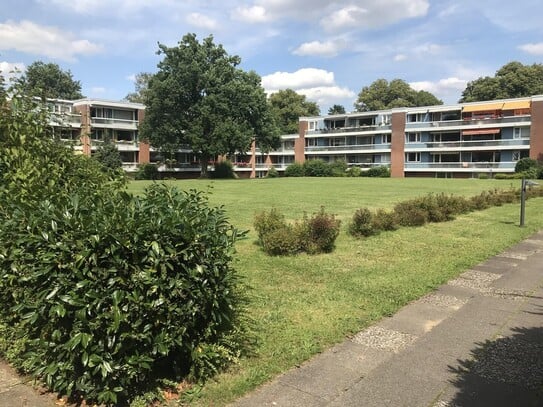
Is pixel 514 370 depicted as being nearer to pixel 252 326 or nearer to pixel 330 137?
pixel 252 326

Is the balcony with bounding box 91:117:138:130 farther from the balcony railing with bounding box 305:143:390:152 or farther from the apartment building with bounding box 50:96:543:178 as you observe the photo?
the balcony railing with bounding box 305:143:390:152

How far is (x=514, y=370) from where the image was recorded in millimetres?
3939

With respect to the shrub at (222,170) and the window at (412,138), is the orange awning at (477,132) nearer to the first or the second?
the window at (412,138)

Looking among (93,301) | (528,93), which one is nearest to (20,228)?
(93,301)

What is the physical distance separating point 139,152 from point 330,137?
30.8m

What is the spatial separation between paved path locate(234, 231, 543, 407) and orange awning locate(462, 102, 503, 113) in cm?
5836

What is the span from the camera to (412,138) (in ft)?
215

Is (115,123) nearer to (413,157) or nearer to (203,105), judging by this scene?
(203,105)

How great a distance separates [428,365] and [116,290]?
8.88 feet

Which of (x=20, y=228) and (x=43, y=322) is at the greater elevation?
(x=20, y=228)

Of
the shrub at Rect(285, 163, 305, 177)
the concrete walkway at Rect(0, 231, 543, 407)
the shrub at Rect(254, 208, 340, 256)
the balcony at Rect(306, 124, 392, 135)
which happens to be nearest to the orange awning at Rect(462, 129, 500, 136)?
the balcony at Rect(306, 124, 392, 135)

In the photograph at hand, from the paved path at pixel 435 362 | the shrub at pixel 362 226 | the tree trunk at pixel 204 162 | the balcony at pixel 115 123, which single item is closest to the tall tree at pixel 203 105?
the tree trunk at pixel 204 162

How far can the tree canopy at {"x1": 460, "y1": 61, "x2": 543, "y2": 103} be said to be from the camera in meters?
71.2

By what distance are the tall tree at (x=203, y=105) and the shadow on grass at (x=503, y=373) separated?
141 feet
